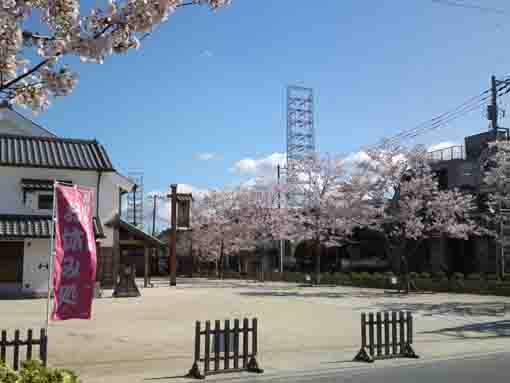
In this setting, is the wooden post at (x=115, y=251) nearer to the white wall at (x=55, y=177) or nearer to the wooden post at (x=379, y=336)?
the white wall at (x=55, y=177)

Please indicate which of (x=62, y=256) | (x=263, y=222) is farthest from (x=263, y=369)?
(x=263, y=222)

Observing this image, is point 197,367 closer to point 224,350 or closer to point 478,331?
point 224,350

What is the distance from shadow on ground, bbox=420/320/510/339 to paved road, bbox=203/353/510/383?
3.62 meters

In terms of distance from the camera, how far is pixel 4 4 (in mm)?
5465

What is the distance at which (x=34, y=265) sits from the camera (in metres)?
24.0

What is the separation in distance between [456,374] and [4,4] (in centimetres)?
836

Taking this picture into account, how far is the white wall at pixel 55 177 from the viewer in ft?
79.4

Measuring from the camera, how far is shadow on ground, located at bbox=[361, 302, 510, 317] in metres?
18.9

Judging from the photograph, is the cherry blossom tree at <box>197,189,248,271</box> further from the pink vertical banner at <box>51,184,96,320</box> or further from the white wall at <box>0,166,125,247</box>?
the pink vertical banner at <box>51,184,96,320</box>

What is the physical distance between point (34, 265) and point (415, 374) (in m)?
19.4

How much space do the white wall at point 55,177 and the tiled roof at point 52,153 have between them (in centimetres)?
33

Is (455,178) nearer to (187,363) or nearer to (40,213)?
(40,213)

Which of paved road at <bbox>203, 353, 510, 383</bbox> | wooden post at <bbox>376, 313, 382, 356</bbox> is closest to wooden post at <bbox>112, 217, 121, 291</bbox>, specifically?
wooden post at <bbox>376, 313, 382, 356</bbox>

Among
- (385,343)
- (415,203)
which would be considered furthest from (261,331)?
(415,203)
